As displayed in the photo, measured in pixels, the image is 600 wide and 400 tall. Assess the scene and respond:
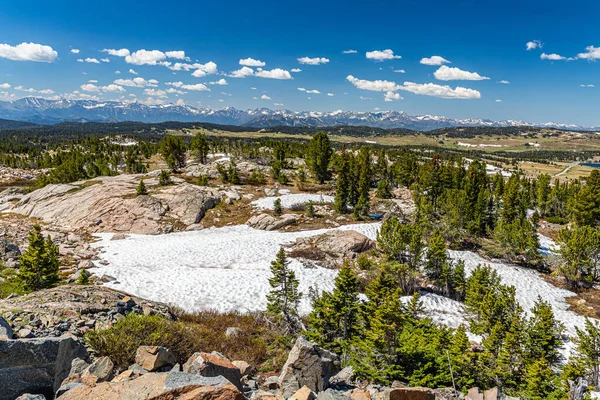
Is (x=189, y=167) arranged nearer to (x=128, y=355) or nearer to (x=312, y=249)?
(x=312, y=249)

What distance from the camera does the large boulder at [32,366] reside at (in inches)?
279

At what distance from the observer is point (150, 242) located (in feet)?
116

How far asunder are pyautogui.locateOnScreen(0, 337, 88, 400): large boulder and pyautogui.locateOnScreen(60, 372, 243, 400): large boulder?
1569mm

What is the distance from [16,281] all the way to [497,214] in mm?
59465

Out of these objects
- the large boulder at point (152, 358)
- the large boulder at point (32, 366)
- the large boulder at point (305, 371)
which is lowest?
the large boulder at point (305, 371)

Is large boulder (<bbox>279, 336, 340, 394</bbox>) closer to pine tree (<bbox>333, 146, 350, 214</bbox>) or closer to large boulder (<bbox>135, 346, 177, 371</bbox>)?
large boulder (<bbox>135, 346, 177, 371</bbox>)

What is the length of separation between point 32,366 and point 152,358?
9.09ft

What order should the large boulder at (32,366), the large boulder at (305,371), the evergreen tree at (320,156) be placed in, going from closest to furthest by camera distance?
the large boulder at (32,366) < the large boulder at (305,371) < the evergreen tree at (320,156)

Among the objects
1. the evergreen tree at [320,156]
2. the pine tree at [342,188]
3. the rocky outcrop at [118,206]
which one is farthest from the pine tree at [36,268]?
the evergreen tree at [320,156]

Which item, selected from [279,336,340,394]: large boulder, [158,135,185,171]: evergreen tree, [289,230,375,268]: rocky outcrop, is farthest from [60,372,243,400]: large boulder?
[158,135,185,171]: evergreen tree

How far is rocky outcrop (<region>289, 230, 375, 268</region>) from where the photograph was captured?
1279 inches

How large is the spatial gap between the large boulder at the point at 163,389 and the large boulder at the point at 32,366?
5.15 ft

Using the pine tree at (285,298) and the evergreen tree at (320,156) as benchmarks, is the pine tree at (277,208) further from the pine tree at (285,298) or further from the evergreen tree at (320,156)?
the pine tree at (285,298)

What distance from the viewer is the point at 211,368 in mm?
8273
